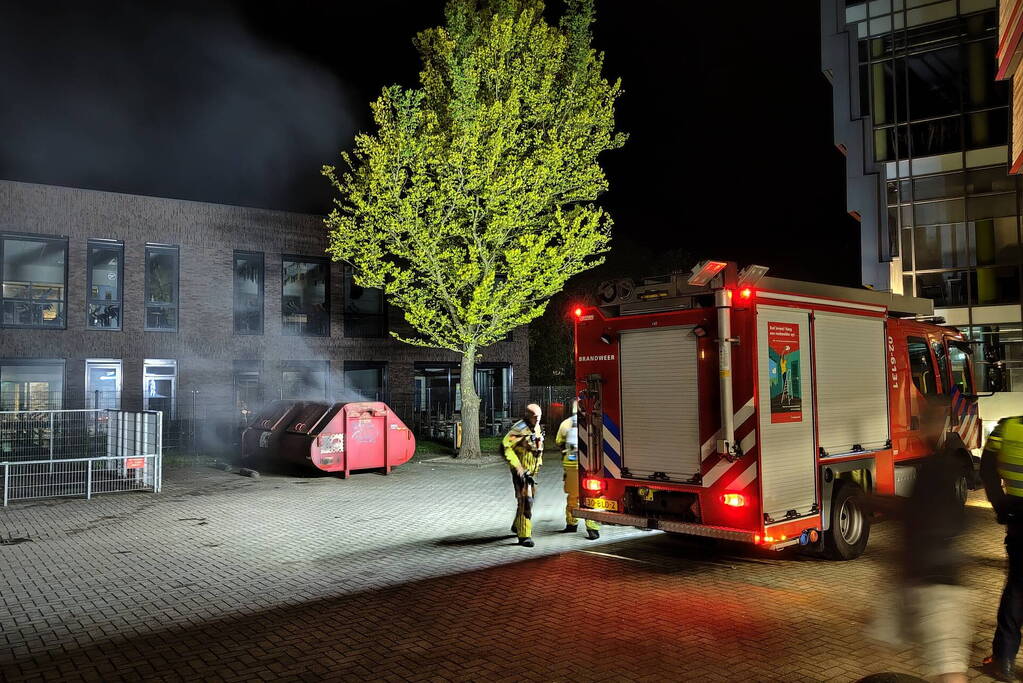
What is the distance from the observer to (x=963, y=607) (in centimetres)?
459

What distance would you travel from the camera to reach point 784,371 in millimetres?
7297

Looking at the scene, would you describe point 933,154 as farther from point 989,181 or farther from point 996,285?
point 996,285

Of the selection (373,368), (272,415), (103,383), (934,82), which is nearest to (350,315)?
(373,368)

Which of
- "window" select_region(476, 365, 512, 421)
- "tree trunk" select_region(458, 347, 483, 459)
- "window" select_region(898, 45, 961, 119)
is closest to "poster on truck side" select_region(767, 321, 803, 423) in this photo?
"tree trunk" select_region(458, 347, 483, 459)

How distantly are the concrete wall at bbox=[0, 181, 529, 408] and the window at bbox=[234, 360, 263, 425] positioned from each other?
0.21 m

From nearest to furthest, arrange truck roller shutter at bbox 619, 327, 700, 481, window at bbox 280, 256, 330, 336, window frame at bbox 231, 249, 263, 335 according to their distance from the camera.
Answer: truck roller shutter at bbox 619, 327, 700, 481, window frame at bbox 231, 249, 263, 335, window at bbox 280, 256, 330, 336

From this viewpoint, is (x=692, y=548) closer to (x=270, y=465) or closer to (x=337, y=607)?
(x=337, y=607)

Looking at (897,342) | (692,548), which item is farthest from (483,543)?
(897,342)

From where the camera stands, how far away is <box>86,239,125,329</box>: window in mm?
21281

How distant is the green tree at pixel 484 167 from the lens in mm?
18016

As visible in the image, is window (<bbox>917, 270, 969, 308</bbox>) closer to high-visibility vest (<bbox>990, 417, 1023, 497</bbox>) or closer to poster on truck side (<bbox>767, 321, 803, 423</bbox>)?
poster on truck side (<bbox>767, 321, 803, 423</bbox>)

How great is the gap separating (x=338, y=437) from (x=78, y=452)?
497 centimetres

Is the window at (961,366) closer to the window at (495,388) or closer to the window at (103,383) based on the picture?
the window at (495,388)

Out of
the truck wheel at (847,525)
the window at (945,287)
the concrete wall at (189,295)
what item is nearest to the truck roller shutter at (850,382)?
the truck wheel at (847,525)
